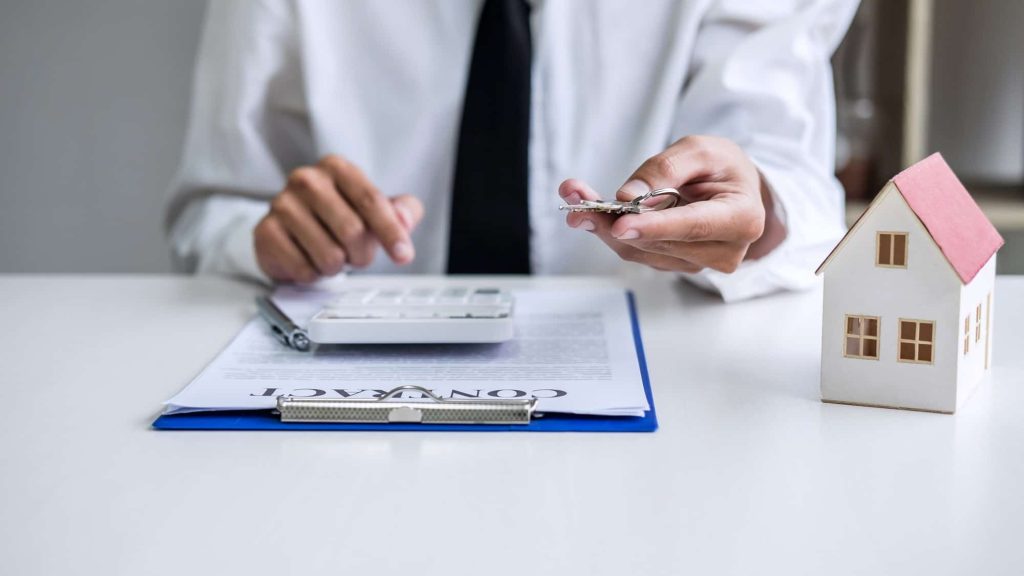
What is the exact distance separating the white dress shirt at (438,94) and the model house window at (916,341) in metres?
0.60

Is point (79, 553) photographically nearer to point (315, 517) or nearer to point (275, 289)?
point (315, 517)

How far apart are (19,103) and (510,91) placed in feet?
3.83

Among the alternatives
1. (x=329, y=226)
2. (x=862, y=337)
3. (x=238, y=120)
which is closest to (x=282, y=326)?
(x=329, y=226)

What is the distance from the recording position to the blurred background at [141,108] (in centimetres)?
178

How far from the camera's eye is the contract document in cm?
55

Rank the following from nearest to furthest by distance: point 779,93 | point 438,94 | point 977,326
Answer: point 977,326
point 779,93
point 438,94

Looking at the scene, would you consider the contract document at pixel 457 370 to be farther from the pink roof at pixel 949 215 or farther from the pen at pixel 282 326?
the pink roof at pixel 949 215

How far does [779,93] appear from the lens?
107 cm

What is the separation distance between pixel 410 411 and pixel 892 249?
0.28 metres

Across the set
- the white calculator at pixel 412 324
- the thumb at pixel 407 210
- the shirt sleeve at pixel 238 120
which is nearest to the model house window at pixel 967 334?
the white calculator at pixel 412 324

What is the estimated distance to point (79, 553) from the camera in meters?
0.40

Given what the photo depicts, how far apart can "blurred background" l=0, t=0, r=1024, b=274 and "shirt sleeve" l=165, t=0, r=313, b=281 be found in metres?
0.64

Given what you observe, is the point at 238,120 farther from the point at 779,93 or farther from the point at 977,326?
the point at 977,326

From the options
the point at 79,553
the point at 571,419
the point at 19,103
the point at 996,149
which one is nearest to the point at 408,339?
the point at 571,419
